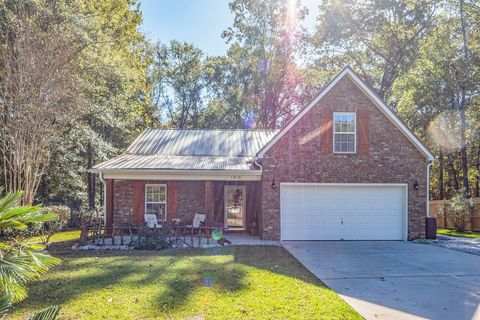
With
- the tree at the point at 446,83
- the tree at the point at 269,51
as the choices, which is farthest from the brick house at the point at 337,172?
the tree at the point at 269,51

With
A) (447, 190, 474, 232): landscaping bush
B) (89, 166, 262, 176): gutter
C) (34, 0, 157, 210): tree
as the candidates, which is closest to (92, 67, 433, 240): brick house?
(89, 166, 262, 176): gutter

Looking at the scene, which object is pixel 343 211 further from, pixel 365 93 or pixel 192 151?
pixel 192 151

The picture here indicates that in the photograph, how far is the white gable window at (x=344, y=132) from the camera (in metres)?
13.6

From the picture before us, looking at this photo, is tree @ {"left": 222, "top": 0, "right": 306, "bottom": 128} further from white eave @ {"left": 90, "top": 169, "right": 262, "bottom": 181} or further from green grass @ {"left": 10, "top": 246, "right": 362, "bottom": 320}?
green grass @ {"left": 10, "top": 246, "right": 362, "bottom": 320}

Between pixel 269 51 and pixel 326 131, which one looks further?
pixel 269 51

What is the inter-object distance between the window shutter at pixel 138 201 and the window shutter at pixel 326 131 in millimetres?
7319

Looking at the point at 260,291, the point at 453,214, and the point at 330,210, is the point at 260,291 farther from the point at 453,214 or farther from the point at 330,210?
the point at 453,214

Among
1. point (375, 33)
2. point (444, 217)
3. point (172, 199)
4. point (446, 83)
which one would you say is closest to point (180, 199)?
point (172, 199)

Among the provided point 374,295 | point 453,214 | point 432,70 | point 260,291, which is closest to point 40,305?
point 260,291

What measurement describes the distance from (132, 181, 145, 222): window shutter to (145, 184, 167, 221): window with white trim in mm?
215

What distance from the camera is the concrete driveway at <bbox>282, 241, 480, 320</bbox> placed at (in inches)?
230

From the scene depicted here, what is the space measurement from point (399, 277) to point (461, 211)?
12.6 m

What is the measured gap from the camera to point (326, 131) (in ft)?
44.0

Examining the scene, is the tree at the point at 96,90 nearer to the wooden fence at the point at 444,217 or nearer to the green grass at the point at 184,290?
the green grass at the point at 184,290
